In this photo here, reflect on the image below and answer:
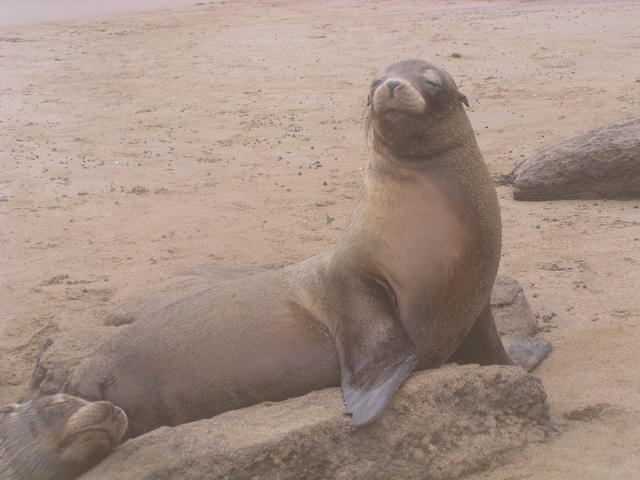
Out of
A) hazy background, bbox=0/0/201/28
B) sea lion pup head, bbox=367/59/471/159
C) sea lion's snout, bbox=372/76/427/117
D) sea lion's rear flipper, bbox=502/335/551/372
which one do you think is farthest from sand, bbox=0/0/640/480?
hazy background, bbox=0/0/201/28

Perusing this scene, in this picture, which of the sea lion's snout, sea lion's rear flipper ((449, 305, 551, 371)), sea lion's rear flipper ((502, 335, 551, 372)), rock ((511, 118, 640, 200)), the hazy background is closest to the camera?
the sea lion's snout

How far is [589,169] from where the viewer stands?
20.9 feet

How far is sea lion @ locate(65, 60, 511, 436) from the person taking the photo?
3541 millimetres

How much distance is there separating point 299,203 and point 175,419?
130 inches

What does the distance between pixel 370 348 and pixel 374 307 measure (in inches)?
6.6

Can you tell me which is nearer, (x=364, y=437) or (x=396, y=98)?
(x=364, y=437)

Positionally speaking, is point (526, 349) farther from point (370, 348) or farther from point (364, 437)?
point (364, 437)

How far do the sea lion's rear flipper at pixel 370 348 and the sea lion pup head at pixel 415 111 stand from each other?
59 centimetres

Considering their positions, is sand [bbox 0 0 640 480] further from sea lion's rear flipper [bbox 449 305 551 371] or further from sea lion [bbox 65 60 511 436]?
sea lion [bbox 65 60 511 436]

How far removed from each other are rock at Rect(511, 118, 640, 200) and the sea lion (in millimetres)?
2793

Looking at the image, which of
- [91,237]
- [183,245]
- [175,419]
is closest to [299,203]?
[183,245]

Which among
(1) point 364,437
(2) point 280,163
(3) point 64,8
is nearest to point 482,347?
(1) point 364,437

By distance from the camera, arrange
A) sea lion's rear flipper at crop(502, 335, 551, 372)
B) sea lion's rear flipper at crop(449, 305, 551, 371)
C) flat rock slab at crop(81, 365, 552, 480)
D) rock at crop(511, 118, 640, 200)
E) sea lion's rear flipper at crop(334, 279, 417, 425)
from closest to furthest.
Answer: flat rock slab at crop(81, 365, 552, 480), sea lion's rear flipper at crop(334, 279, 417, 425), sea lion's rear flipper at crop(449, 305, 551, 371), sea lion's rear flipper at crop(502, 335, 551, 372), rock at crop(511, 118, 640, 200)

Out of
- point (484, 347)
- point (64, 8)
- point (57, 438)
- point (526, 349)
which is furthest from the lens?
point (64, 8)
